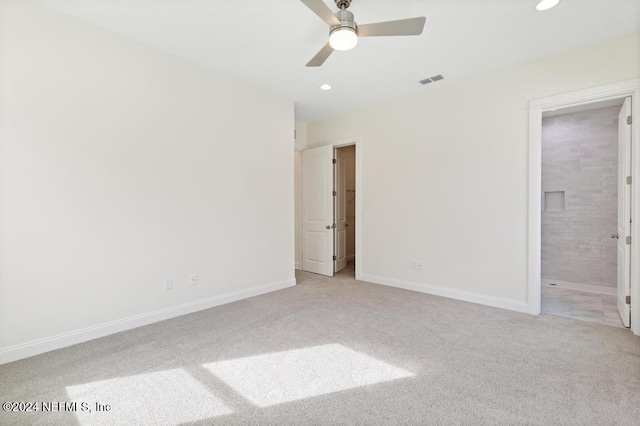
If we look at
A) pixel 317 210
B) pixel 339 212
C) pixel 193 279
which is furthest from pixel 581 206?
pixel 193 279

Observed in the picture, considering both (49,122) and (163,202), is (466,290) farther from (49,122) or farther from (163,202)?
(49,122)

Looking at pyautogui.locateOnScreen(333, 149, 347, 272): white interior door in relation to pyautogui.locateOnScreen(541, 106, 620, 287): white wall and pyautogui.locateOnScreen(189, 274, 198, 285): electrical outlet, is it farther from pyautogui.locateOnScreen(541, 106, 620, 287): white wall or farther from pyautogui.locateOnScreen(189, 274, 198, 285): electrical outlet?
pyautogui.locateOnScreen(541, 106, 620, 287): white wall

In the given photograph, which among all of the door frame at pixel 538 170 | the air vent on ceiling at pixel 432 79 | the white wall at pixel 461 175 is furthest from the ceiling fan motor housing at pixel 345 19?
the door frame at pixel 538 170

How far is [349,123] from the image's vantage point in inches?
192

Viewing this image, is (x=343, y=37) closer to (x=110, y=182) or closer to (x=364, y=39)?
(x=364, y=39)

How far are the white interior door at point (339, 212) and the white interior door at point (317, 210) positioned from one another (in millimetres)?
154

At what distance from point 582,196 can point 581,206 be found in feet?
0.48

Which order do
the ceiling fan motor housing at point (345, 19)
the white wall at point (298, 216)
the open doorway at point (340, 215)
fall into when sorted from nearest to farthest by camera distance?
1. the ceiling fan motor housing at point (345, 19)
2. the open doorway at point (340, 215)
3. the white wall at point (298, 216)

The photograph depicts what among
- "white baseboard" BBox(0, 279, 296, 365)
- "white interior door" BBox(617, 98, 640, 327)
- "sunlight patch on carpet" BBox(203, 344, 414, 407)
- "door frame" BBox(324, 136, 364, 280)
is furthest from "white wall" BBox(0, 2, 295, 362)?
"white interior door" BBox(617, 98, 640, 327)

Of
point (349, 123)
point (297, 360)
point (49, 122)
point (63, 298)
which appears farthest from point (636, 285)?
point (49, 122)

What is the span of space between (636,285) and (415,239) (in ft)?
7.13

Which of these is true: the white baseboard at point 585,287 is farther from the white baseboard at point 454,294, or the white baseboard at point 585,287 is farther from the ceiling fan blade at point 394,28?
the ceiling fan blade at point 394,28

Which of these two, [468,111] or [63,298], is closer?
[63,298]

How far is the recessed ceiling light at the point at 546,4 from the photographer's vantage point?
7.35ft
